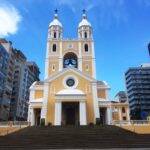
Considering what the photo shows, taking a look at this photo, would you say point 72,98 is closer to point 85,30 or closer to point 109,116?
point 109,116

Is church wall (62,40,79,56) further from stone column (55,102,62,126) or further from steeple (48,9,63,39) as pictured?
stone column (55,102,62,126)

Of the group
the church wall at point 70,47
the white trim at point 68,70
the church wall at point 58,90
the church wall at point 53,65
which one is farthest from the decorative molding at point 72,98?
the church wall at point 70,47

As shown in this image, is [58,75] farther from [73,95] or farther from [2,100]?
[2,100]

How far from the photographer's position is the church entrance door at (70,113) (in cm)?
4038

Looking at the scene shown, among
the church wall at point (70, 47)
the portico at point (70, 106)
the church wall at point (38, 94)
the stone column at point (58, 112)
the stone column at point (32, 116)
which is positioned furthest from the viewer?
the church wall at point (70, 47)

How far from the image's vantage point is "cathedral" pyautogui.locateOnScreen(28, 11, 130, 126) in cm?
3859

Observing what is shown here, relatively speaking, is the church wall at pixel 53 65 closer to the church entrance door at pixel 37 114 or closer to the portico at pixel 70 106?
the portico at pixel 70 106

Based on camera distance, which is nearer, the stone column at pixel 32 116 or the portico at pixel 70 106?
the portico at pixel 70 106

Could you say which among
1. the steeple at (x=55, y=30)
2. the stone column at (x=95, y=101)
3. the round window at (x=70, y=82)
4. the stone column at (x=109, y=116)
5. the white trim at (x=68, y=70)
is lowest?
the stone column at (x=109, y=116)

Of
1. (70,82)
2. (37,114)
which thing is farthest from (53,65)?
(37,114)

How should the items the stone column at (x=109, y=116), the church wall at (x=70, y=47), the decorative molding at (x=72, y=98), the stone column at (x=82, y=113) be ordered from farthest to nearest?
the church wall at (x=70, y=47) → the stone column at (x=109, y=116) → the decorative molding at (x=72, y=98) → the stone column at (x=82, y=113)

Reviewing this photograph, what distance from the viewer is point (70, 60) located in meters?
47.5

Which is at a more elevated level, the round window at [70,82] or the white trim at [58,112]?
the round window at [70,82]

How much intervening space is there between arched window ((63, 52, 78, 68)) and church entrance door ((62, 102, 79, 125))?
8.10 metres
